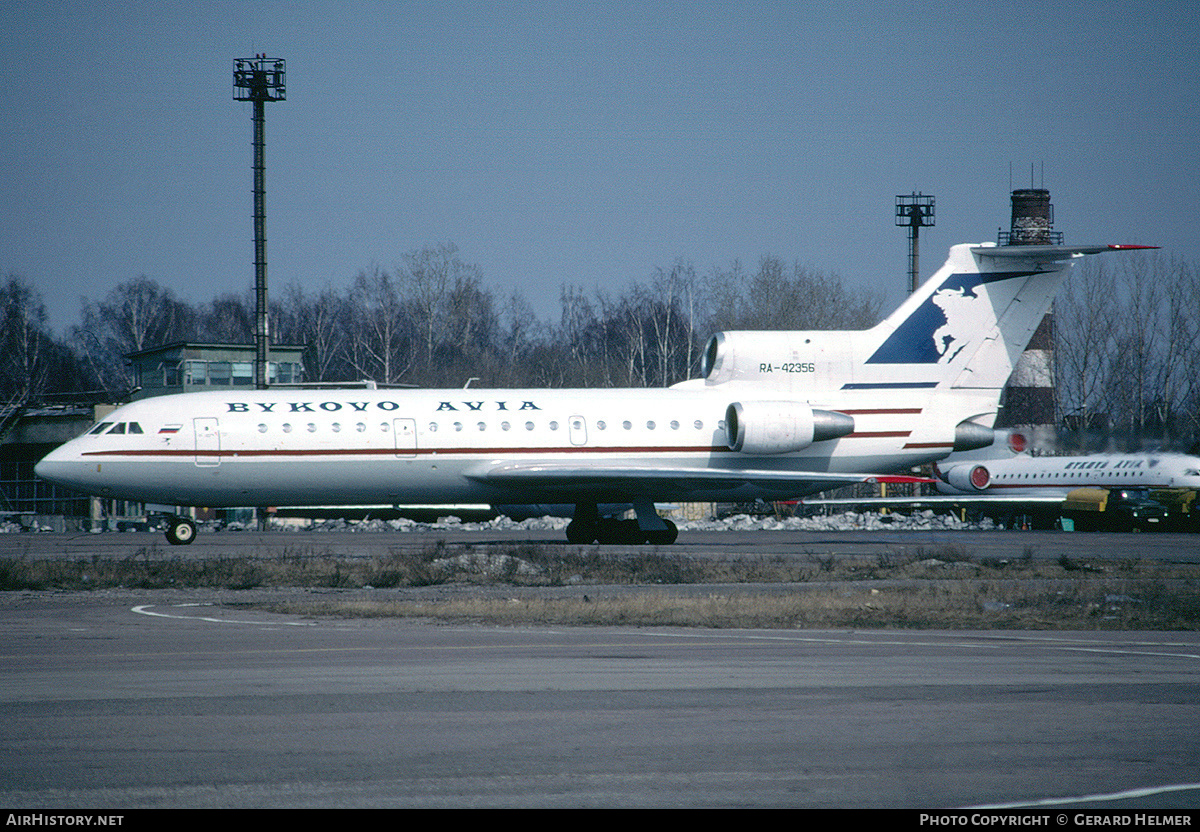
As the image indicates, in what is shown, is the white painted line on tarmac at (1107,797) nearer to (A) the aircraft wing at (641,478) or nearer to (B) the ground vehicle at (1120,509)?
(A) the aircraft wing at (641,478)

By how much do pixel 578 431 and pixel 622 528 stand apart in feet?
8.67

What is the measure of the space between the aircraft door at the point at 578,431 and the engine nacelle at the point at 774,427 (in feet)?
11.2

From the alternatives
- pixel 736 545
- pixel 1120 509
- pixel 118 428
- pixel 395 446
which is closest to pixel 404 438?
pixel 395 446

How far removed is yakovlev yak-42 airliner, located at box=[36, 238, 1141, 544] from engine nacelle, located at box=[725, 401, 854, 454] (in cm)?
5

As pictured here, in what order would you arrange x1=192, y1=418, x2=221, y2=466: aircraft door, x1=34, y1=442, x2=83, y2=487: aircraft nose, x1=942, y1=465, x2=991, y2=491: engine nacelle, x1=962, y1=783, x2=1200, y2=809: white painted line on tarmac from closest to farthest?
1. x1=962, y1=783, x2=1200, y2=809: white painted line on tarmac
2. x1=34, y1=442, x2=83, y2=487: aircraft nose
3. x1=192, y1=418, x2=221, y2=466: aircraft door
4. x1=942, y1=465, x2=991, y2=491: engine nacelle

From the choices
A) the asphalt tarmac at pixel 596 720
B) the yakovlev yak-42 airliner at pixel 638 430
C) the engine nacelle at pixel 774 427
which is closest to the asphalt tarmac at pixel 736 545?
the yakovlev yak-42 airliner at pixel 638 430

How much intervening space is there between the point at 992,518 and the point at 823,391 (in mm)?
20988

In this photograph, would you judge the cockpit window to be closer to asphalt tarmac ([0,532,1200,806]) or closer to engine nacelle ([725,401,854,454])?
engine nacelle ([725,401,854,454])

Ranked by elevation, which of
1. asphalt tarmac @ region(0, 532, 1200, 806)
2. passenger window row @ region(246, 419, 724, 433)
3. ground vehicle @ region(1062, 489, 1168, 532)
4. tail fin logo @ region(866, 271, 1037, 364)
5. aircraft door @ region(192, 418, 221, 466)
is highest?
tail fin logo @ region(866, 271, 1037, 364)

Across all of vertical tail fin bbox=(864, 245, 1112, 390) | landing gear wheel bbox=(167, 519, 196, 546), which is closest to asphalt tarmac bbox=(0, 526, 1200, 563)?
landing gear wheel bbox=(167, 519, 196, 546)

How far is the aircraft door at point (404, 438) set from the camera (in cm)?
2728

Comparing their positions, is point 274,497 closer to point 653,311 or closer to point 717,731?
point 717,731

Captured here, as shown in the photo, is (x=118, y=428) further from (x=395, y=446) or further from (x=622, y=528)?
(x=622, y=528)

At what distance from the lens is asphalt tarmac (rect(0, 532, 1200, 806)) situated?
18.9ft
